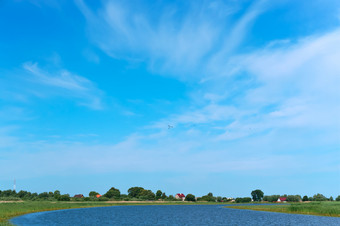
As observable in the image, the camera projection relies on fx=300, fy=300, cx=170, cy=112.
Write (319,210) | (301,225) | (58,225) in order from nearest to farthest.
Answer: (58,225), (301,225), (319,210)

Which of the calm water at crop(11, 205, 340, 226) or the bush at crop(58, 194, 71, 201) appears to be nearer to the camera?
the calm water at crop(11, 205, 340, 226)

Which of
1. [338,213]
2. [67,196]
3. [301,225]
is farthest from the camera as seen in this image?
[67,196]

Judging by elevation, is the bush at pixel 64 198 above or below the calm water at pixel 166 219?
above

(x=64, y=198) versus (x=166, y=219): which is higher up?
(x=64, y=198)

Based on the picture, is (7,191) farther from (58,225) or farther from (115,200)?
(58,225)

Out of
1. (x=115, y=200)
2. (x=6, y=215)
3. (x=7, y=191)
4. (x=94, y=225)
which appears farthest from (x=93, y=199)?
(x=94, y=225)

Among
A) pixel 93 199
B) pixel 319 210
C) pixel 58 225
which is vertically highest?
pixel 93 199

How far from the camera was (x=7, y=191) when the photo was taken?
634 feet

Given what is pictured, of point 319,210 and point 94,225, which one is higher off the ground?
point 319,210

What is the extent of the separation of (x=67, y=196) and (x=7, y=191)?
46062 mm

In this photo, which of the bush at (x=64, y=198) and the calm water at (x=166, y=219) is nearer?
the calm water at (x=166, y=219)

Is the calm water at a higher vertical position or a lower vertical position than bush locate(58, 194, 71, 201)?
lower

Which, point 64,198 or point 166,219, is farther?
point 64,198

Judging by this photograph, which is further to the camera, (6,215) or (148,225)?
(6,215)
